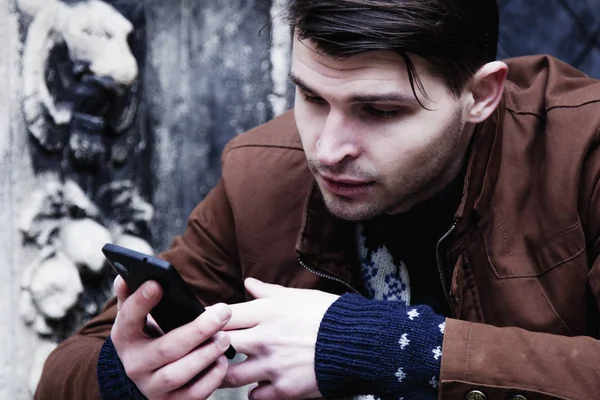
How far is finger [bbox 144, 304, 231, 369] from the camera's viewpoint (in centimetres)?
163

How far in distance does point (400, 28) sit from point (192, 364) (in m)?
0.71

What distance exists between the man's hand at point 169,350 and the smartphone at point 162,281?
19mm

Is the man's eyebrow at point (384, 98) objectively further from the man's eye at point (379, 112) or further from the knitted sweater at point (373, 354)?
the knitted sweater at point (373, 354)

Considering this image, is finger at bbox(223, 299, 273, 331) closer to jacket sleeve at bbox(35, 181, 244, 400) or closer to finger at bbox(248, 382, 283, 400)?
finger at bbox(248, 382, 283, 400)

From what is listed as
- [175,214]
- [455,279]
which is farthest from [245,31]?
[455,279]

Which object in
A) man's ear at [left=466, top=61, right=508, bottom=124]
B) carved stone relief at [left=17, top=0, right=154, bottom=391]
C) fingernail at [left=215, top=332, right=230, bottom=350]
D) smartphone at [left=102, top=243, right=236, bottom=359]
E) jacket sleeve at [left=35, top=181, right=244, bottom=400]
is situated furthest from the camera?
carved stone relief at [left=17, top=0, right=154, bottom=391]

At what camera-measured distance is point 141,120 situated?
261 cm

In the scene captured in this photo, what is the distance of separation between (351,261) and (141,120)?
32.5 inches

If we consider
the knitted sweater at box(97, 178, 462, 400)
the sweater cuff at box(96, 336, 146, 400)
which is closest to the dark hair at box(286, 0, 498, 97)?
the knitted sweater at box(97, 178, 462, 400)

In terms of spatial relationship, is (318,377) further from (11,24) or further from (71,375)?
(11,24)

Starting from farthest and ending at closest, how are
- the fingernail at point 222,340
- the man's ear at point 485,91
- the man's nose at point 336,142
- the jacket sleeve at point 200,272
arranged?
the jacket sleeve at point 200,272 → the man's ear at point 485,91 → the man's nose at point 336,142 → the fingernail at point 222,340

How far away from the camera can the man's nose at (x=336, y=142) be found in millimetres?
1772

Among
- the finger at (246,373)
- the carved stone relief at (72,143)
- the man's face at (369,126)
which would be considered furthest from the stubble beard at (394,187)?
the carved stone relief at (72,143)

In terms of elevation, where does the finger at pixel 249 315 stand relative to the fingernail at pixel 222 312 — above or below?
below
